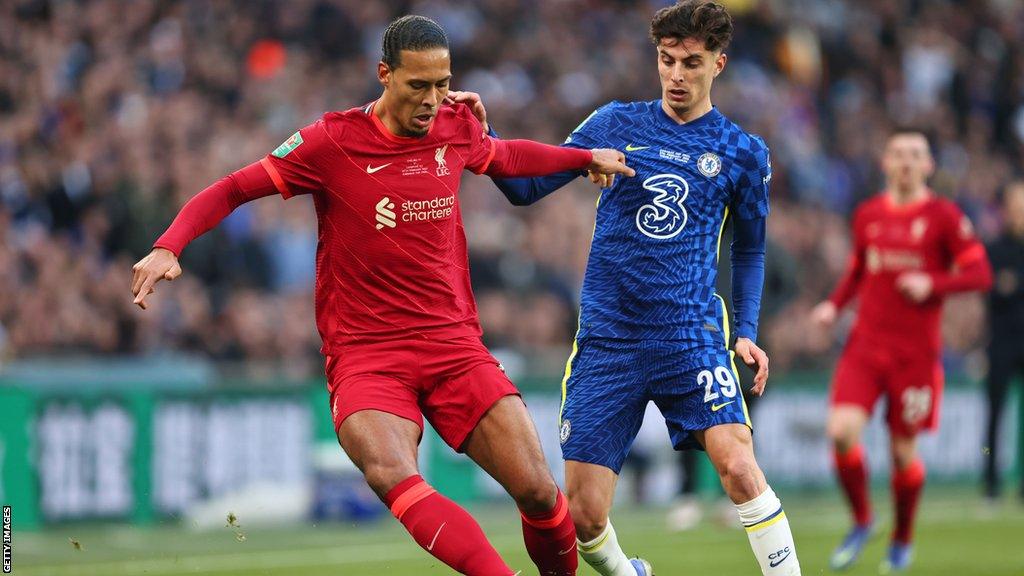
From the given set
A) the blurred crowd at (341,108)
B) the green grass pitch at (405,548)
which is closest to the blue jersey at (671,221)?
the green grass pitch at (405,548)

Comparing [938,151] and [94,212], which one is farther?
[938,151]

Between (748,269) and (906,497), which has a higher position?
(748,269)

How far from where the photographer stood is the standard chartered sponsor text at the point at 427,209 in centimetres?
670

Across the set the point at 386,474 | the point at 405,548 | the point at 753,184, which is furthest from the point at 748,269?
the point at 405,548

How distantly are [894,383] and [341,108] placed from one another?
7.65 m

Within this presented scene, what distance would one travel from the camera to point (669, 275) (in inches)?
288

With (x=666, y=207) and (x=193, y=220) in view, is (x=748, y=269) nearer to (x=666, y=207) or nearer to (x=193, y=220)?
(x=666, y=207)

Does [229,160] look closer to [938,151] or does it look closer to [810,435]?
[810,435]

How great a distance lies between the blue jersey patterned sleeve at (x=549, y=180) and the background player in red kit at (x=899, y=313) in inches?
161

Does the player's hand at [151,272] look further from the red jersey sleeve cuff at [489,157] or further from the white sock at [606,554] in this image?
the white sock at [606,554]

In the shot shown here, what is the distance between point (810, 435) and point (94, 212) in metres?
7.68

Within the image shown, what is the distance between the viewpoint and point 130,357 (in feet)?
44.9

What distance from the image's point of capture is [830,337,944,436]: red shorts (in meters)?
11.3

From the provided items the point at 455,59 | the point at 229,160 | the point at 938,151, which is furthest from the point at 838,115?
the point at 229,160
